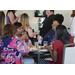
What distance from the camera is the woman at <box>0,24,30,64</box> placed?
1.67m

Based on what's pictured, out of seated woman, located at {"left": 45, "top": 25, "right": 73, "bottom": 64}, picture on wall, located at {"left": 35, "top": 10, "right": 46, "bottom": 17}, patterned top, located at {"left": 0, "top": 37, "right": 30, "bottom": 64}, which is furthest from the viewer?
picture on wall, located at {"left": 35, "top": 10, "right": 46, "bottom": 17}

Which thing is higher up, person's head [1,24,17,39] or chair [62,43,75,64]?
person's head [1,24,17,39]

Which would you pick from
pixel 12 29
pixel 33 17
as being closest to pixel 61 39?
pixel 12 29

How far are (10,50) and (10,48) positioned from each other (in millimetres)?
27

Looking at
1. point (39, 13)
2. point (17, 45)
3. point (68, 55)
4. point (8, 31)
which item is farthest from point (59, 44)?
point (39, 13)

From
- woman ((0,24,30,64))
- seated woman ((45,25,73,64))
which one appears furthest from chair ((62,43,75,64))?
woman ((0,24,30,64))

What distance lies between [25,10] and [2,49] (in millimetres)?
3525

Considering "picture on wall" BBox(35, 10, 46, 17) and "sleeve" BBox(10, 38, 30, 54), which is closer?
"sleeve" BBox(10, 38, 30, 54)

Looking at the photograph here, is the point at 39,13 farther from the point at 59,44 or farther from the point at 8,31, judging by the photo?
the point at 8,31

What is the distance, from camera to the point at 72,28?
325 cm

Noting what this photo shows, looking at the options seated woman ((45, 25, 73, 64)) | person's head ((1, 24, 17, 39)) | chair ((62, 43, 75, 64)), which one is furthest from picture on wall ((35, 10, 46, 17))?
chair ((62, 43, 75, 64))

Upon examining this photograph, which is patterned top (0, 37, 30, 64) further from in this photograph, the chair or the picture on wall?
the picture on wall

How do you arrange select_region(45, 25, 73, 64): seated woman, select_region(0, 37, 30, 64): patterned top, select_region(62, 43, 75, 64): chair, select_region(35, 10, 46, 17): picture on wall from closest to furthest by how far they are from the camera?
select_region(62, 43, 75, 64): chair, select_region(0, 37, 30, 64): patterned top, select_region(45, 25, 73, 64): seated woman, select_region(35, 10, 46, 17): picture on wall

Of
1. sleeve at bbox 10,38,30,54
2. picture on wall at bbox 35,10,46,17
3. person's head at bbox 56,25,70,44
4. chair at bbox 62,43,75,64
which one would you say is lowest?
chair at bbox 62,43,75,64
